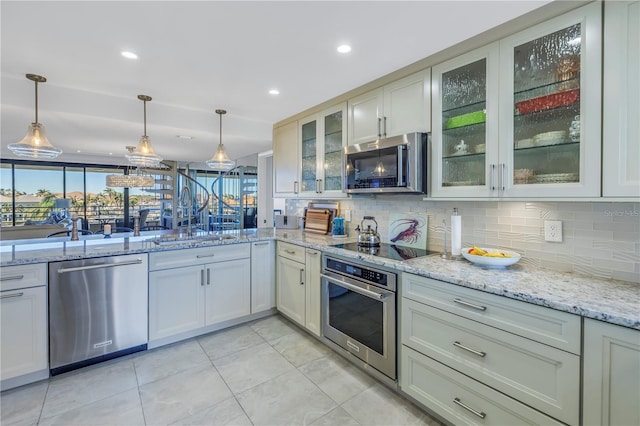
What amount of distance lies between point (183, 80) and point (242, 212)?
4.62m

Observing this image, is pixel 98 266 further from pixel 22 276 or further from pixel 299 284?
pixel 299 284

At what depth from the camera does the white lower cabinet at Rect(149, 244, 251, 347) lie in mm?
2541

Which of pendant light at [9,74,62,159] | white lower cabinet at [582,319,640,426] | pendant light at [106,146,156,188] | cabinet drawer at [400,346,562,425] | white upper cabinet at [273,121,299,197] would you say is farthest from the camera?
pendant light at [106,146,156,188]

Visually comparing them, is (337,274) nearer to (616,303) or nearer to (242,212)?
(616,303)

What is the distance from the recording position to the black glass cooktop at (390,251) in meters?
2.12

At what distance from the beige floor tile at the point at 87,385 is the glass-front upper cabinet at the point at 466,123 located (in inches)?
104

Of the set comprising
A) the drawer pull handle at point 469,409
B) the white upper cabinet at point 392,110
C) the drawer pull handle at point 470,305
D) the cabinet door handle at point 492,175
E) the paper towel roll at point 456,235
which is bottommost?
the drawer pull handle at point 469,409

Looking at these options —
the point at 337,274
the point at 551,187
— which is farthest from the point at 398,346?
the point at 551,187

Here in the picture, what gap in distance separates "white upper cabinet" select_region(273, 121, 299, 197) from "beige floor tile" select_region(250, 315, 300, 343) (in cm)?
146

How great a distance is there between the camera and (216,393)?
200 cm

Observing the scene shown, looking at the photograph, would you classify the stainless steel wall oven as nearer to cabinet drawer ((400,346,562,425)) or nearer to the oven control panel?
the oven control panel

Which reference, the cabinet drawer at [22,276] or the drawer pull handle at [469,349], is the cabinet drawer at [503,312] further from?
the cabinet drawer at [22,276]

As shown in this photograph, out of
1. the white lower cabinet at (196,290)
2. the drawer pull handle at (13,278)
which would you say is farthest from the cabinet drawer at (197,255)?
the drawer pull handle at (13,278)

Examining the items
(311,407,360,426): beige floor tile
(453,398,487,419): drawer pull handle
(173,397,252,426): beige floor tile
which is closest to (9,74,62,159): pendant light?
(173,397,252,426): beige floor tile
